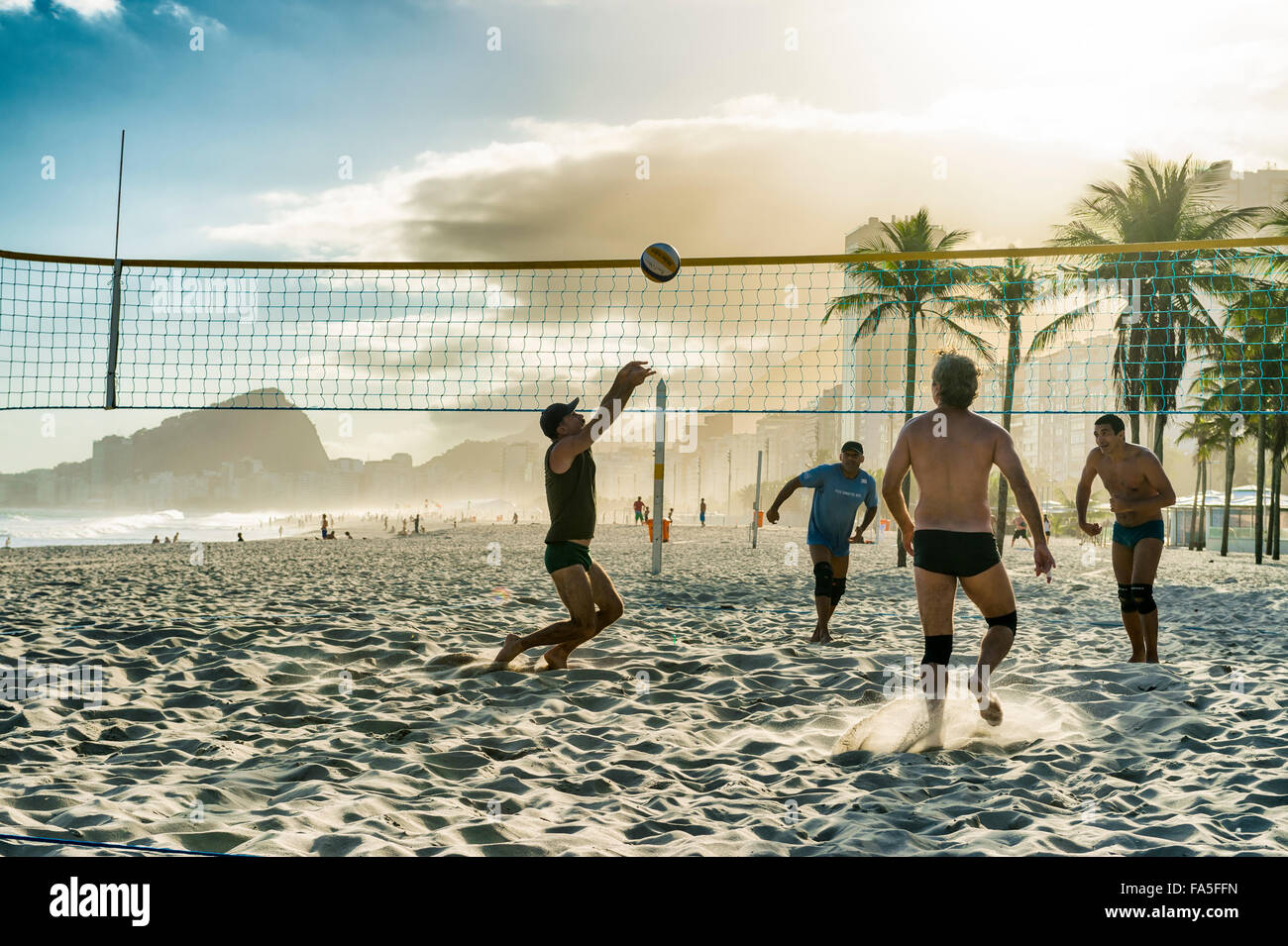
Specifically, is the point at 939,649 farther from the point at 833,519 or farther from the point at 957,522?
the point at 833,519

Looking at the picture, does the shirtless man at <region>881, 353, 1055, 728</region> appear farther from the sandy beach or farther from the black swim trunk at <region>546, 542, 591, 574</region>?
the black swim trunk at <region>546, 542, 591, 574</region>

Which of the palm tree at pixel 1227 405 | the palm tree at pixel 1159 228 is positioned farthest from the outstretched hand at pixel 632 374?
the palm tree at pixel 1227 405

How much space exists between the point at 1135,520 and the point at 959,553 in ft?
7.77

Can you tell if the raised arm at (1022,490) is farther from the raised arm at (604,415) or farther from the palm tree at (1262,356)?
the palm tree at (1262,356)

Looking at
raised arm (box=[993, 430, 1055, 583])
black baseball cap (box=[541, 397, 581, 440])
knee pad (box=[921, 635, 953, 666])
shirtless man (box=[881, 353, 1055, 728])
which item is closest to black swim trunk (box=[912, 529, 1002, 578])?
shirtless man (box=[881, 353, 1055, 728])

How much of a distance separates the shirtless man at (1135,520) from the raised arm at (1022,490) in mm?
1908

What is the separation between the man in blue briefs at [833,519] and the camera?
633 centimetres

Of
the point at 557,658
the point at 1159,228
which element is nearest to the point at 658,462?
the point at 557,658

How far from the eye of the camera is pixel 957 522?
3.64 meters

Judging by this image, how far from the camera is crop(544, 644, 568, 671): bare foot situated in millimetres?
5074
